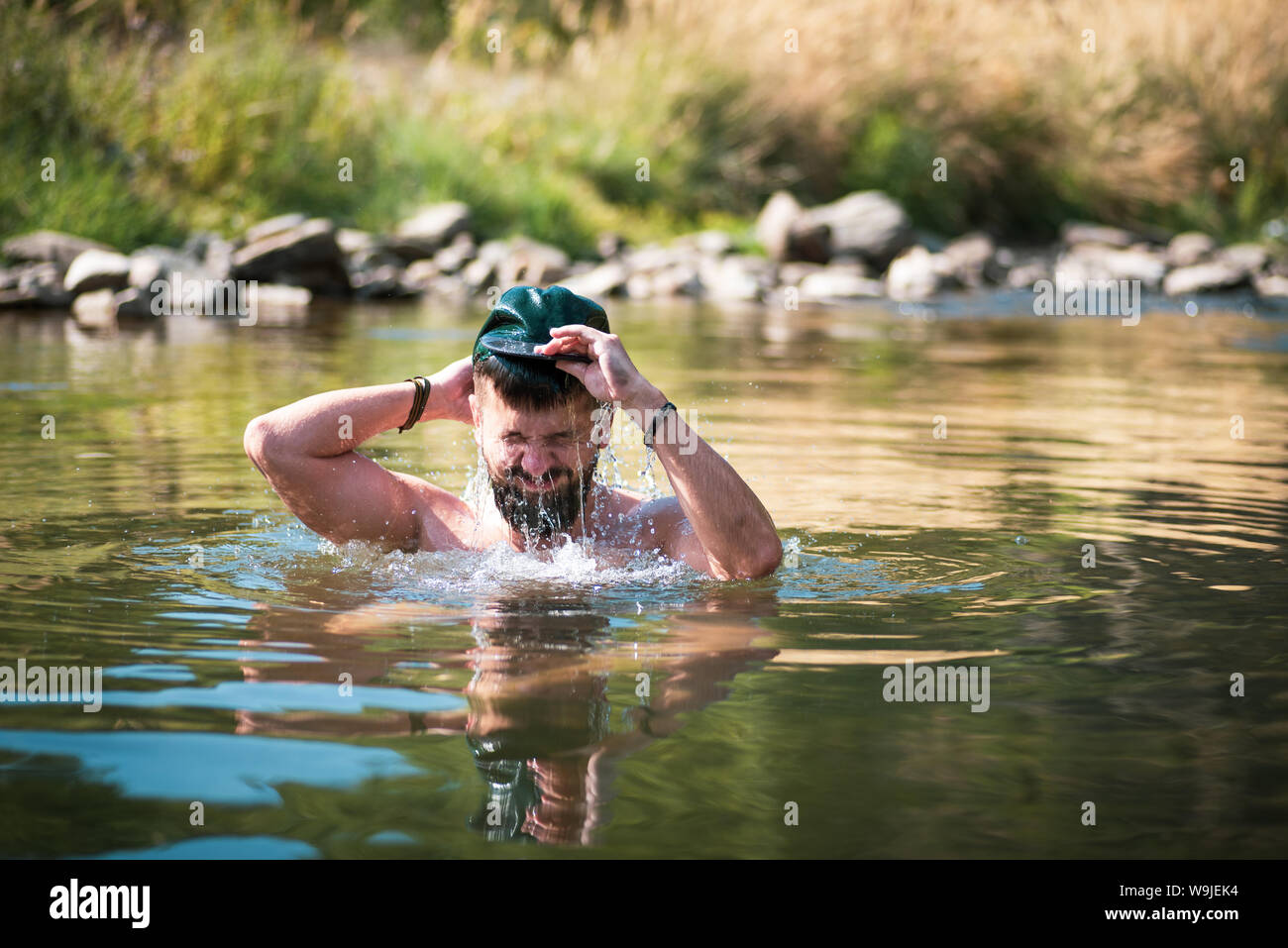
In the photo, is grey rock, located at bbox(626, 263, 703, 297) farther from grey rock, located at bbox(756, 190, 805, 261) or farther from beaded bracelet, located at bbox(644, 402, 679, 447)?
beaded bracelet, located at bbox(644, 402, 679, 447)

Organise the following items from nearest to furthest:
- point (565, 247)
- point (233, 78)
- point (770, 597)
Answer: point (770, 597) → point (233, 78) → point (565, 247)

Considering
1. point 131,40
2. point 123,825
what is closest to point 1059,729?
point 123,825

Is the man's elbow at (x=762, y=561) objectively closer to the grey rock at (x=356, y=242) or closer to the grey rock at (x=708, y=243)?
the grey rock at (x=356, y=242)

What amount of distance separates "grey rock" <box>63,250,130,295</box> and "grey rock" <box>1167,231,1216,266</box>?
12.3 m

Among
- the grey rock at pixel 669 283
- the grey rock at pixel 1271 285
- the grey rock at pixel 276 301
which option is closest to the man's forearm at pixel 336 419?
the grey rock at pixel 276 301

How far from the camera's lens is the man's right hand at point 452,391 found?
192 inches

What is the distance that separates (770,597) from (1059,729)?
1351 mm

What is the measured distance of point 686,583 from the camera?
482 cm

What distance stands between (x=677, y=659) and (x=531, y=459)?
31.4 inches

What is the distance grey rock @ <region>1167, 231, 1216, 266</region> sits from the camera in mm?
19984

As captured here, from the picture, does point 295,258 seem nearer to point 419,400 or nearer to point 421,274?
point 421,274

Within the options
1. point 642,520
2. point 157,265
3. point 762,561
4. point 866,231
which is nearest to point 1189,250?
point 866,231

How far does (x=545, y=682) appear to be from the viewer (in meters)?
3.73
